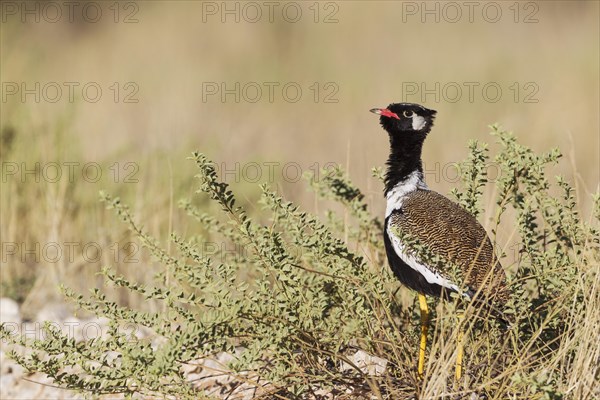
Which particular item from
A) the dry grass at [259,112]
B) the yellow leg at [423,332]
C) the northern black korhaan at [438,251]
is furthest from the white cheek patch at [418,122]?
the yellow leg at [423,332]

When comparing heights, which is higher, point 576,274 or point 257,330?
point 576,274

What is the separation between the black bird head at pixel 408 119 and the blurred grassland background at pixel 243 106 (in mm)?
476

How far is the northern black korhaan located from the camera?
113 inches

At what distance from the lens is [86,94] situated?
29.3 ft

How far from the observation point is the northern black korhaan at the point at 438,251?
113 inches

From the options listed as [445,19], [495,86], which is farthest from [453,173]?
[445,19]

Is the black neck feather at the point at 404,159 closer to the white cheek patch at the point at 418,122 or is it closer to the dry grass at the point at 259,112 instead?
the white cheek patch at the point at 418,122

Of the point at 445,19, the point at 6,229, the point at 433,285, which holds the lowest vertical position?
the point at 6,229

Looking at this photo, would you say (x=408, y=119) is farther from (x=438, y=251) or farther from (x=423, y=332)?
(x=423, y=332)

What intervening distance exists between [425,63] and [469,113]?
2028 mm

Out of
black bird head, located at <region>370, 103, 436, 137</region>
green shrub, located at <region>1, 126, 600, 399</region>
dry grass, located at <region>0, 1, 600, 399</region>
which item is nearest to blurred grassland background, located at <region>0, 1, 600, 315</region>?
dry grass, located at <region>0, 1, 600, 399</region>

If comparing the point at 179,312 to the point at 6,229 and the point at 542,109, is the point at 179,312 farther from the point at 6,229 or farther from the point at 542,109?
the point at 542,109

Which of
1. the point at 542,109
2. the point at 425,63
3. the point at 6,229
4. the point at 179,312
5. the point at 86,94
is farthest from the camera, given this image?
the point at 425,63

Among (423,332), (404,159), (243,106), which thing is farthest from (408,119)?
(243,106)
